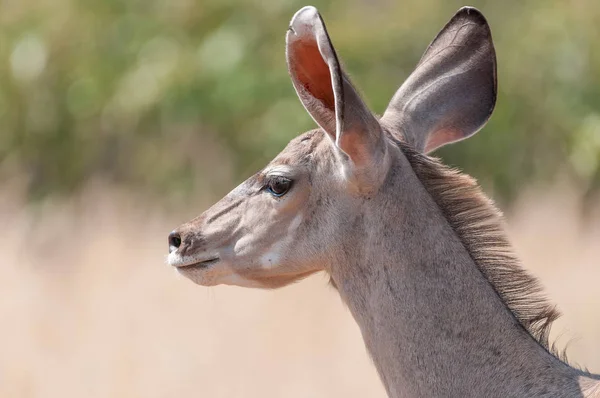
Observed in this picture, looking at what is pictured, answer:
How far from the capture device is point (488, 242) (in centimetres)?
496

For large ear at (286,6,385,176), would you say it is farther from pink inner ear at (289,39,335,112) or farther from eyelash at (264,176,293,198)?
eyelash at (264,176,293,198)

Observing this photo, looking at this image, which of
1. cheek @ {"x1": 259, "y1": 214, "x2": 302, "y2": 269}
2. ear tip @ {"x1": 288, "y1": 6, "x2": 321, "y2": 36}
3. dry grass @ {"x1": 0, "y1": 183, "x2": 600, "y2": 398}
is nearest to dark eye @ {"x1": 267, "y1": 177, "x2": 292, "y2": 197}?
cheek @ {"x1": 259, "y1": 214, "x2": 302, "y2": 269}

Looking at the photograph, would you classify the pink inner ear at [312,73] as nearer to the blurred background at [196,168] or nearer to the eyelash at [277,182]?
the eyelash at [277,182]

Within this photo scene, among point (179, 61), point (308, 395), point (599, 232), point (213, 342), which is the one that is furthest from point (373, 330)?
point (179, 61)

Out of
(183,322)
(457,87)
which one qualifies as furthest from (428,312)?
(183,322)

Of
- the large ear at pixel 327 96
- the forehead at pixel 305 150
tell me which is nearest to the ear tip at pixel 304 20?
the large ear at pixel 327 96

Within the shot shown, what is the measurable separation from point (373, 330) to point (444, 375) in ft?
1.11

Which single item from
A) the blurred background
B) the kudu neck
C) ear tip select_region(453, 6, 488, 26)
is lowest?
the kudu neck

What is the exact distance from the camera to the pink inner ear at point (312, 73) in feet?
16.0

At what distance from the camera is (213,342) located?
9.87 metres

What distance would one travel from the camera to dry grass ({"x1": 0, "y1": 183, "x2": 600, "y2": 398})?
9.23m

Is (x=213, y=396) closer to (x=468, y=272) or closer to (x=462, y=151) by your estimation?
(x=468, y=272)

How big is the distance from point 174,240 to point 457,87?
1.41 meters

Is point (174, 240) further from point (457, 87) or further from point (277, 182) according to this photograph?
point (457, 87)
